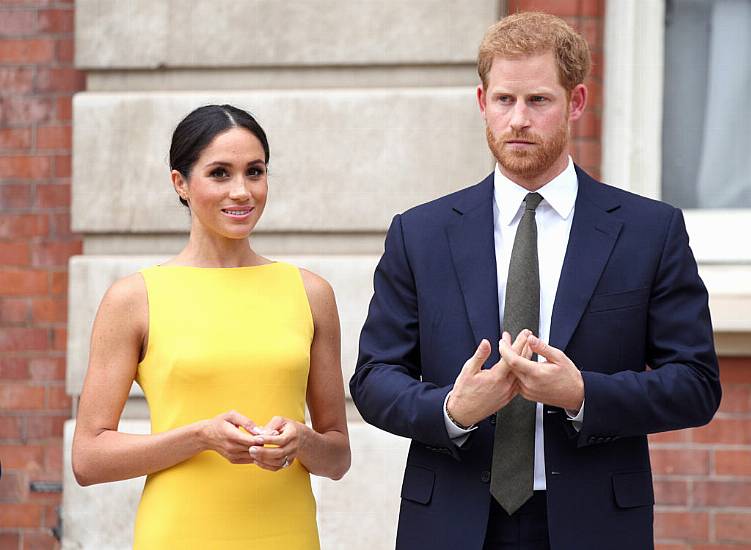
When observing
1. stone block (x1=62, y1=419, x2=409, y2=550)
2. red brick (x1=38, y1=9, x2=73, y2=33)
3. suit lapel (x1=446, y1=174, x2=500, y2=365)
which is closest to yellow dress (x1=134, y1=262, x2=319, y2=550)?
suit lapel (x1=446, y1=174, x2=500, y2=365)

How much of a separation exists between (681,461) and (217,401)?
2149 mm

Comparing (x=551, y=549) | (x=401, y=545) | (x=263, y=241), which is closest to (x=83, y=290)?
(x=263, y=241)

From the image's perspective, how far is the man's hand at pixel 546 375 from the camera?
2461 millimetres

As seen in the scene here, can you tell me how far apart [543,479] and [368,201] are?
210 cm

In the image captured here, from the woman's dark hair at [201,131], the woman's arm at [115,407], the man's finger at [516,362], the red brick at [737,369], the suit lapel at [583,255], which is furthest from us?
the red brick at [737,369]

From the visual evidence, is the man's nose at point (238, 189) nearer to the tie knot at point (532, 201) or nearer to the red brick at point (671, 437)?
the tie knot at point (532, 201)

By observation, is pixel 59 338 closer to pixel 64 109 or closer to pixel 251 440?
pixel 64 109

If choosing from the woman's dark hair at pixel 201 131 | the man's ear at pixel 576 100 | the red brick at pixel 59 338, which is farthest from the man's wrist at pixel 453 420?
the red brick at pixel 59 338

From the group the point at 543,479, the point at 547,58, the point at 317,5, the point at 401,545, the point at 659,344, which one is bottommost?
the point at 401,545

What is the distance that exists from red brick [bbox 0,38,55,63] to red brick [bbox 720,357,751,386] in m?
2.86

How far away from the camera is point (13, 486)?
4.95 metres

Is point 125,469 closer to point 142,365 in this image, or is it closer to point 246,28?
point 142,365

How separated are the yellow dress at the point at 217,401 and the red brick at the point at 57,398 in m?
1.99

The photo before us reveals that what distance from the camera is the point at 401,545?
285 centimetres
